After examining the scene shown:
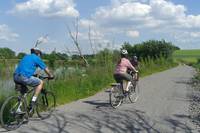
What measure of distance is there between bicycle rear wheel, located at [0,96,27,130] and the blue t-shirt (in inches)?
28.6

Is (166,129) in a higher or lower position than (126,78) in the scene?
lower

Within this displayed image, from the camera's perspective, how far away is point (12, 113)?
9914 millimetres

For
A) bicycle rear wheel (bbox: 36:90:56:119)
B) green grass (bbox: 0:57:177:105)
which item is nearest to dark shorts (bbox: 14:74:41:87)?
bicycle rear wheel (bbox: 36:90:56:119)

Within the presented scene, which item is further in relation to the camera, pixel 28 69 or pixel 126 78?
pixel 126 78

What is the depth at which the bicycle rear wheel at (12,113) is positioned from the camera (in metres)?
9.89

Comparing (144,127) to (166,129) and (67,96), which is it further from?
(67,96)

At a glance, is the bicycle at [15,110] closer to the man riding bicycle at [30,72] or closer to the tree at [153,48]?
the man riding bicycle at [30,72]

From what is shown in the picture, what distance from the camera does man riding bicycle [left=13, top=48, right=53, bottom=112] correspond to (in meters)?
10.5

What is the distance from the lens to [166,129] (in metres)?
9.91

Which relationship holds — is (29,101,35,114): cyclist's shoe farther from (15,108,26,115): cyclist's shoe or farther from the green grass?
the green grass

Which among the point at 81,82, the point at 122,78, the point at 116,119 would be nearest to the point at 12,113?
the point at 116,119

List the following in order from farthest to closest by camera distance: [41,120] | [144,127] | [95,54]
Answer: [95,54], [41,120], [144,127]

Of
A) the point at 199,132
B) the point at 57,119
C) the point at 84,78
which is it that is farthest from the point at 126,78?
the point at 84,78

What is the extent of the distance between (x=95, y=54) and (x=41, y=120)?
44.4ft
